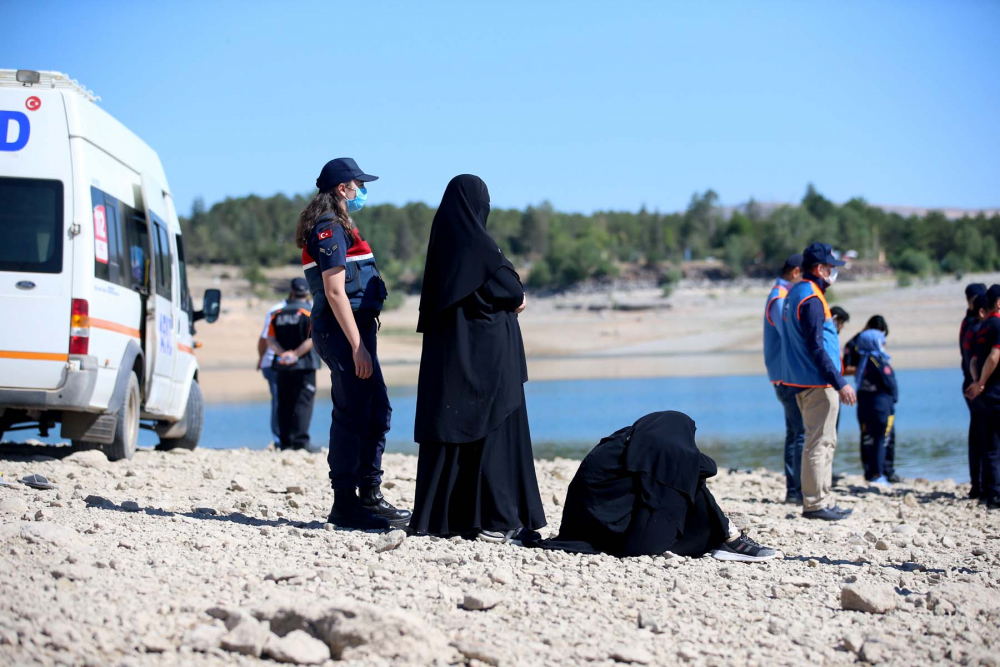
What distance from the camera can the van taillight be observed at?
6910 millimetres

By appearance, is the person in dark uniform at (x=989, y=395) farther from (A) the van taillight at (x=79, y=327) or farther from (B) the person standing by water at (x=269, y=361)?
(A) the van taillight at (x=79, y=327)

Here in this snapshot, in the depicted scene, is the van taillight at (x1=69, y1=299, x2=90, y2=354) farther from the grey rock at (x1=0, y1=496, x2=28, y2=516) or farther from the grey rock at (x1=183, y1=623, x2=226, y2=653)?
the grey rock at (x1=183, y1=623, x2=226, y2=653)

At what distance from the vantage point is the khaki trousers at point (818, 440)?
699 cm

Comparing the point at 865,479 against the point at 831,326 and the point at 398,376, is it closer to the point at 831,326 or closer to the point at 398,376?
the point at 831,326

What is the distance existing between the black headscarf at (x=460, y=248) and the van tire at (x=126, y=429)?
12.7ft

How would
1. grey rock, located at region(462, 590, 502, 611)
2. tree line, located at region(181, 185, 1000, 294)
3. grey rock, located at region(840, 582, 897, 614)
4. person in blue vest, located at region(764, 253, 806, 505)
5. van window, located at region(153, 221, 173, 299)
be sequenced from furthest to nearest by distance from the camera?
tree line, located at region(181, 185, 1000, 294), van window, located at region(153, 221, 173, 299), person in blue vest, located at region(764, 253, 806, 505), grey rock, located at region(840, 582, 897, 614), grey rock, located at region(462, 590, 502, 611)

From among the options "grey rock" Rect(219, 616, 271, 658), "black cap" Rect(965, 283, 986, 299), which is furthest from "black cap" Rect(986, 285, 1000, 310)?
"grey rock" Rect(219, 616, 271, 658)

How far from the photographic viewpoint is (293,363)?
33.5ft

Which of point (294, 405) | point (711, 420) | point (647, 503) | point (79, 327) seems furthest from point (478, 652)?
point (711, 420)

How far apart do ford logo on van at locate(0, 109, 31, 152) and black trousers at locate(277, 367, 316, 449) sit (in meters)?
3.73

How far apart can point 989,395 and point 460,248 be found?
515cm

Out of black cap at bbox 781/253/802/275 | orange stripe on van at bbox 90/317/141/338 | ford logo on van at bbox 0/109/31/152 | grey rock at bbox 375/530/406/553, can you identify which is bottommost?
grey rock at bbox 375/530/406/553

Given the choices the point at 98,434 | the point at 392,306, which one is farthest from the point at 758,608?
the point at 392,306

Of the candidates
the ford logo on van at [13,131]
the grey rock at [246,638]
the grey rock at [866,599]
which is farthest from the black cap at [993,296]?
the ford logo on van at [13,131]
